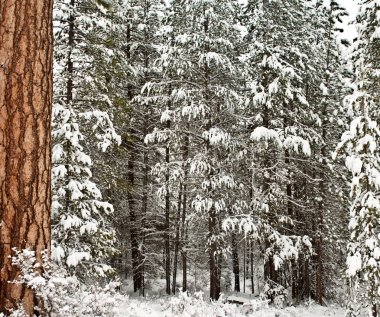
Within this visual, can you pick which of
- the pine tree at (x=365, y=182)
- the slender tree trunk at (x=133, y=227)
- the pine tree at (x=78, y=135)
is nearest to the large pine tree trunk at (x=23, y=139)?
the pine tree at (x=78, y=135)

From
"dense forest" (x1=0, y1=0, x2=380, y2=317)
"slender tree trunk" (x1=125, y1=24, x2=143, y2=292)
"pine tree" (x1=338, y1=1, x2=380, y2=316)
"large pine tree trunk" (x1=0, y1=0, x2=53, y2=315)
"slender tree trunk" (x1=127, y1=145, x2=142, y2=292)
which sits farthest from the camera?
"slender tree trunk" (x1=127, y1=145, x2=142, y2=292)

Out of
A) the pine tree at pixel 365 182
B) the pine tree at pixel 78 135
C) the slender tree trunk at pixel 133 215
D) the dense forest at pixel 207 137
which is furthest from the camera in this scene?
the slender tree trunk at pixel 133 215

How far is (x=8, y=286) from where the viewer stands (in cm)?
339

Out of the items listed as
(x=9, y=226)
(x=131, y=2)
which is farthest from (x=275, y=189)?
(x=9, y=226)

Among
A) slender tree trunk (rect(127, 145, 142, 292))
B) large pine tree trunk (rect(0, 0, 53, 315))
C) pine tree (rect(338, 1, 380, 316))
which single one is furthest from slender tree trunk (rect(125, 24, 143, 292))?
large pine tree trunk (rect(0, 0, 53, 315))

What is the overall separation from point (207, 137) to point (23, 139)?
38.9ft

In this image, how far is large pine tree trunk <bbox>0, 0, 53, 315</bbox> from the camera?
3414mm

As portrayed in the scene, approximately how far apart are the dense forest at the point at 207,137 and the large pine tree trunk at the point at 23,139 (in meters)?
0.02

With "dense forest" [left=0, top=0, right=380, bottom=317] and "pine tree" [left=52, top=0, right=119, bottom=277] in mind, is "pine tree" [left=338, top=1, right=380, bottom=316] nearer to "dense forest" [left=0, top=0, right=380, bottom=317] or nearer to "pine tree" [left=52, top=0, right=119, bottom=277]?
"dense forest" [left=0, top=0, right=380, bottom=317]

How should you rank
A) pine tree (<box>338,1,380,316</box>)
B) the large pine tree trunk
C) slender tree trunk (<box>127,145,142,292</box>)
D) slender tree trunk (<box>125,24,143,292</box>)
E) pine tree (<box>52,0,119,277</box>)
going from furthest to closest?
slender tree trunk (<box>127,145,142,292</box>) → slender tree trunk (<box>125,24,143,292</box>) → pine tree (<box>338,1,380,316</box>) → pine tree (<box>52,0,119,277</box>) → the large pine tree trunk

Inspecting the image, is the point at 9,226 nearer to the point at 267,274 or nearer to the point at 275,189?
the point at 275,189

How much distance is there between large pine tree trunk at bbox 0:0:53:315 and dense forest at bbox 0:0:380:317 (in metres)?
0.02

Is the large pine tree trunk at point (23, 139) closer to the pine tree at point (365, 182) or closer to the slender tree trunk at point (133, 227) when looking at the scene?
the pine tree at point (365, 182)

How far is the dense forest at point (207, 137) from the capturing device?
32.6 feet
